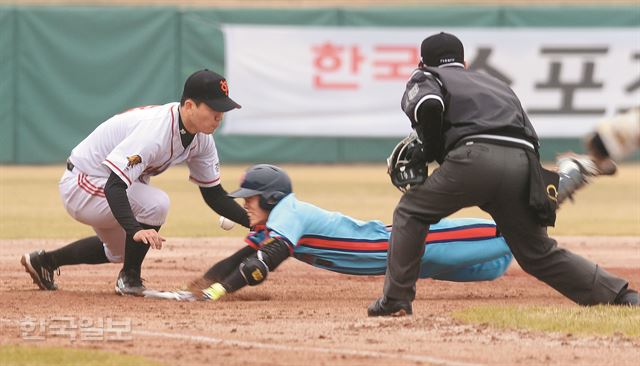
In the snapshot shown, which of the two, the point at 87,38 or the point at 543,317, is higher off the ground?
the point at 543,317

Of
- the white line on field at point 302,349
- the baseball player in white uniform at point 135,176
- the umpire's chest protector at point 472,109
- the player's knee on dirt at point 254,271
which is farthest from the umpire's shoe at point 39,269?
the umpire's chest protector at point 472,109

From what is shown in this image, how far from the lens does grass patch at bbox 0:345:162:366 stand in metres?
5.22

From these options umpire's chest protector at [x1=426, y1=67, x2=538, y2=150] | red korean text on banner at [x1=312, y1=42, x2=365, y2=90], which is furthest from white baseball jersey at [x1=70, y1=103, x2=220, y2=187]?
red korean text on banner at [x1=312, y1=42, x2=365, y2=90]

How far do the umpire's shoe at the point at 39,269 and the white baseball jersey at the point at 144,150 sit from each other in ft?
2.25

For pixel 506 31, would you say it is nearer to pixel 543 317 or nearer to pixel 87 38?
pixel 87 38

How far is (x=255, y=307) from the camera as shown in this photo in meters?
7.16

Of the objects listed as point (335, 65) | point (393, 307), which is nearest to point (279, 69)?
point (335, 65)

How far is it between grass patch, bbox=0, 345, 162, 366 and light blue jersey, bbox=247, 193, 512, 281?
2.08 meters

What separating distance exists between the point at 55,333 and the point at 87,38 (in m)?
16.0

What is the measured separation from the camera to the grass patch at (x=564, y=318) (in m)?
6.13

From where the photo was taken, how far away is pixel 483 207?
6555 millimetres

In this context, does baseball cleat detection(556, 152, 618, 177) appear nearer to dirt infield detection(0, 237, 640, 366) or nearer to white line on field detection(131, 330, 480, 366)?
dirt infield detection(0, 237, 640, 366)

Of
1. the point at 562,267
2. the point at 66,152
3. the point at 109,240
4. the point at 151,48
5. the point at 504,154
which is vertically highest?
the point at 504,154

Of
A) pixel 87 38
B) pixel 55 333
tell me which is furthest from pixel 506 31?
pixel 55 333
